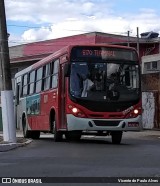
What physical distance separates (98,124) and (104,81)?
1541 millimetres

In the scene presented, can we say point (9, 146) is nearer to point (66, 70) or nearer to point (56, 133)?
point (56, 133)

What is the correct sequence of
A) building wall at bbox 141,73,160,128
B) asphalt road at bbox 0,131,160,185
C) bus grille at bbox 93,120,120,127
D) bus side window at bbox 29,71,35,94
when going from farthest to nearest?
building wall at bbox 141,73,160,128 < bus side window at bbox 29,71,35,94 < bus grille at bbox 93,120,120,127 < asphalt road at bbox 0,131,160,185

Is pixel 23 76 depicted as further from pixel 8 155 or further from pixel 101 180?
pixel 101 180

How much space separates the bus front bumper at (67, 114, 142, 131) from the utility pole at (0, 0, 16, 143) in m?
2.55

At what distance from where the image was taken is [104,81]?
1814cm

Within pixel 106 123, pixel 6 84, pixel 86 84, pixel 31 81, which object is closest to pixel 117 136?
pixel 106 123

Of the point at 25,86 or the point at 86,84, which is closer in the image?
the point at 86,84

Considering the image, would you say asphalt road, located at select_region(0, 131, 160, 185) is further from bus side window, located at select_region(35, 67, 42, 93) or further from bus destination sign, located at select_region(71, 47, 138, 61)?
bus side window, located at select_region(35, 67, 42, 93)

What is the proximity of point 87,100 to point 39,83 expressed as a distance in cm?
494

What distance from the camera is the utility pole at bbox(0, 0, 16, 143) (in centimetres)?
1914

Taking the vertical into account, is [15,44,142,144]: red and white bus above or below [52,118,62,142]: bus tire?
above

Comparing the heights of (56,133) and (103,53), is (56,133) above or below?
below

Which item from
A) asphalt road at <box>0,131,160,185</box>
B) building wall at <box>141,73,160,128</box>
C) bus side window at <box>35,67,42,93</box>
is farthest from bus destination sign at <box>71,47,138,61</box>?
building wall at <box>141,73,160,128</box>

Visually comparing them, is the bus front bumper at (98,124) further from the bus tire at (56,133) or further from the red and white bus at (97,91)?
the bus tire at (56,133)
